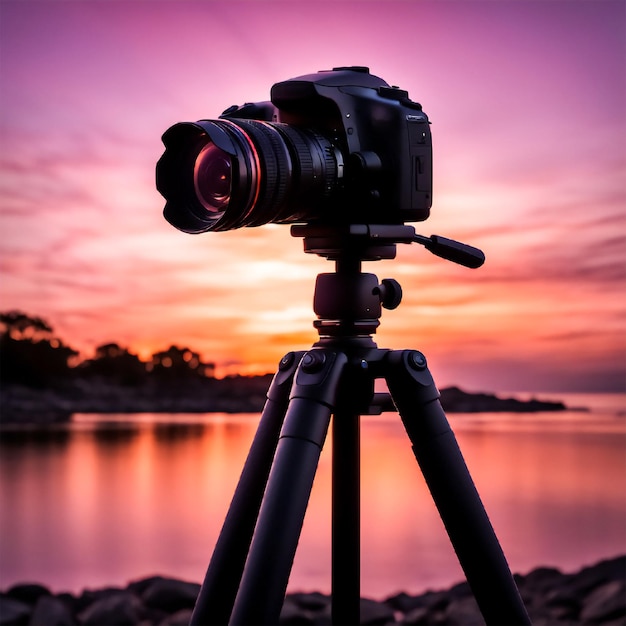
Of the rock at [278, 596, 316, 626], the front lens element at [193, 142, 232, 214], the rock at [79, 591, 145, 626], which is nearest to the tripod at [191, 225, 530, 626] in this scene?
the front lens element at [193, 142, 232, 214]

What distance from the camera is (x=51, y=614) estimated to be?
13.5 feet

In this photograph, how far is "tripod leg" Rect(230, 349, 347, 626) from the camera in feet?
6.85

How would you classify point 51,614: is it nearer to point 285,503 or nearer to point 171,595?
point 171,595

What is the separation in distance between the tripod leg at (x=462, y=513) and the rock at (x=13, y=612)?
8.06 ft

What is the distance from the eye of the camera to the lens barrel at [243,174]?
2180mm

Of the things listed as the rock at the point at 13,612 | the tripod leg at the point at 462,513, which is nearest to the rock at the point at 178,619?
the rock at the point at 13,612

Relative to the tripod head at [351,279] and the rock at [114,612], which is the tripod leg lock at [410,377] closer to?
the tripod head at [351,279]

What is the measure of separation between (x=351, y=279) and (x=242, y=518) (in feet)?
2.09

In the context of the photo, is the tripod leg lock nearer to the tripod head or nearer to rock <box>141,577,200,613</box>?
the tripod head

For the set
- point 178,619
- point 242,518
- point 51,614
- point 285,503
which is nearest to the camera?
point 285,503

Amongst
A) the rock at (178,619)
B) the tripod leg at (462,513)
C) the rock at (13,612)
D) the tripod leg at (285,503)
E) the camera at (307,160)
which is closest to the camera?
the tripod leg at (285,503)

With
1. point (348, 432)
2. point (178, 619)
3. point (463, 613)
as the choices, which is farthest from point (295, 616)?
point (348, 432)

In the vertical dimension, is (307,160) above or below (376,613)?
above

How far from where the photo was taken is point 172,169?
7.72 feet
